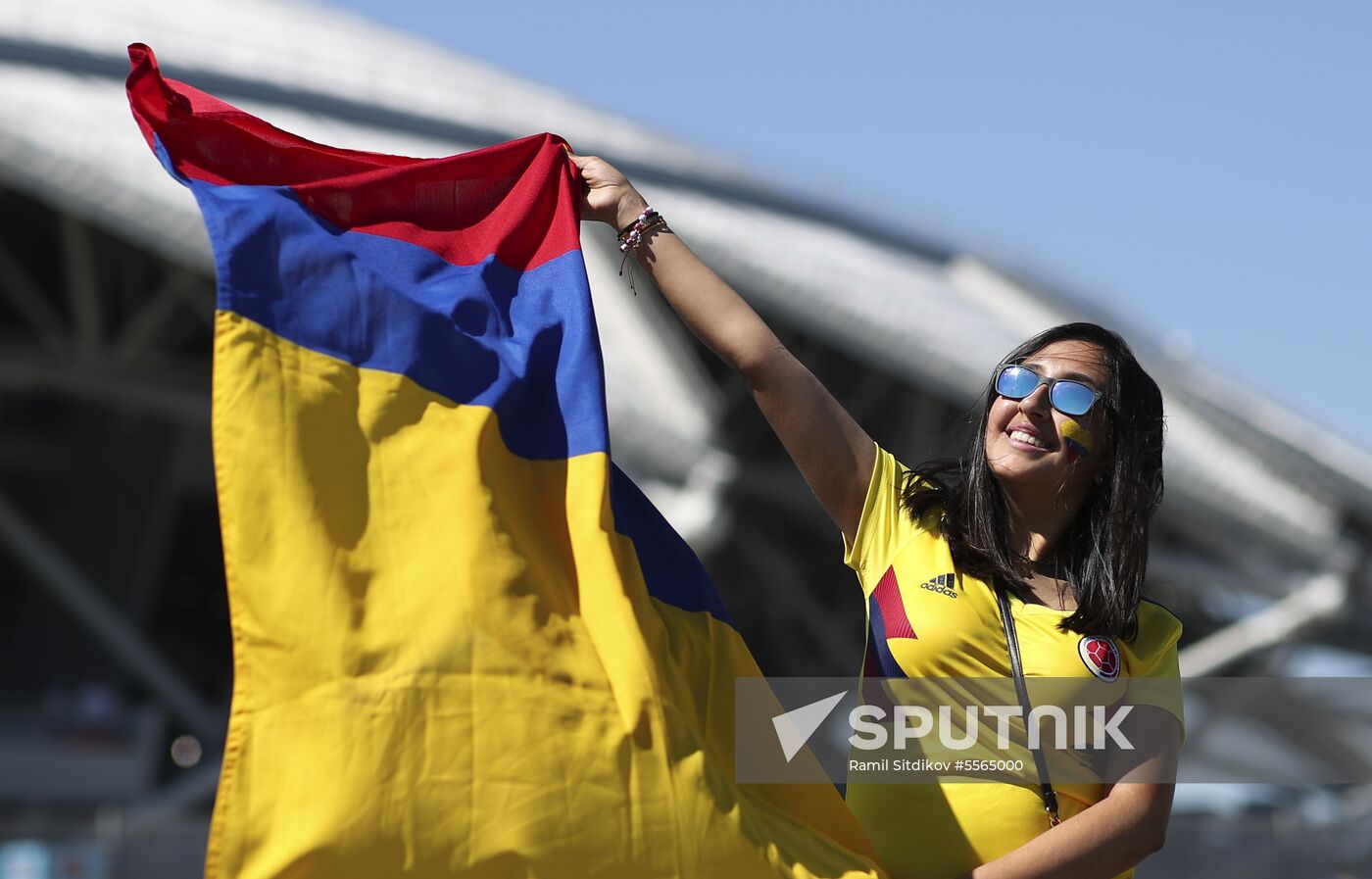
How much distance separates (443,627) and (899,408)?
13855 mm

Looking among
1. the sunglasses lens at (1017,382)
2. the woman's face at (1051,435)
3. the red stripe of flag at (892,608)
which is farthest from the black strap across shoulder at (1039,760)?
the sunglasses lens at (1017,382)

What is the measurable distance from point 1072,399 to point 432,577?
3.42 feet

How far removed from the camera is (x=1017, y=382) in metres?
2.76

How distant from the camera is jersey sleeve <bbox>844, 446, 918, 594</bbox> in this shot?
2.74m

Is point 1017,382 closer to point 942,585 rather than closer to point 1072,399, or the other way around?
point 1072,399

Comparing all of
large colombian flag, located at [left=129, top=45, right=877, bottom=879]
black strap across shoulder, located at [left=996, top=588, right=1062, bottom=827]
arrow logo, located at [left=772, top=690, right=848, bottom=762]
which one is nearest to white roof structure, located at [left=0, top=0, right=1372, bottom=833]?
large colombian flag, located at [left=129, top=45, right=877, bottom=879]

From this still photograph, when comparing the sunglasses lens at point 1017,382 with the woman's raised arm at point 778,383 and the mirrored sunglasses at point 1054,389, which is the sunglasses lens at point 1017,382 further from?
the woman's raised arm at point 778,383

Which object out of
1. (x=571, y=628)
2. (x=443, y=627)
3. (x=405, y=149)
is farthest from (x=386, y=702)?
(x=405, y=149)

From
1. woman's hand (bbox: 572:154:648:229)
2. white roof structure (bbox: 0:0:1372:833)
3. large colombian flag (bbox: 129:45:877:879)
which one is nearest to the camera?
large colombian flag (bbox: 129:45:877:879)

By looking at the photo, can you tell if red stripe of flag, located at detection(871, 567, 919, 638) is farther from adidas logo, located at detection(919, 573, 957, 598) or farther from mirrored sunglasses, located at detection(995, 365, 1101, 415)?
mirrored sunglasses, located at detection(995, 365, 1101, 415)

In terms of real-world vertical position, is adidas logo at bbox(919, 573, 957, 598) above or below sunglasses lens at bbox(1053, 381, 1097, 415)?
below

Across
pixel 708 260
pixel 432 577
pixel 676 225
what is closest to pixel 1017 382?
pixel 432 577

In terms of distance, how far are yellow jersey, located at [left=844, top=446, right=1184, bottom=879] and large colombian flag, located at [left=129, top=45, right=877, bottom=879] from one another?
4.0 inches

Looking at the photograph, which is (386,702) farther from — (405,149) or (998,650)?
(405,149)
